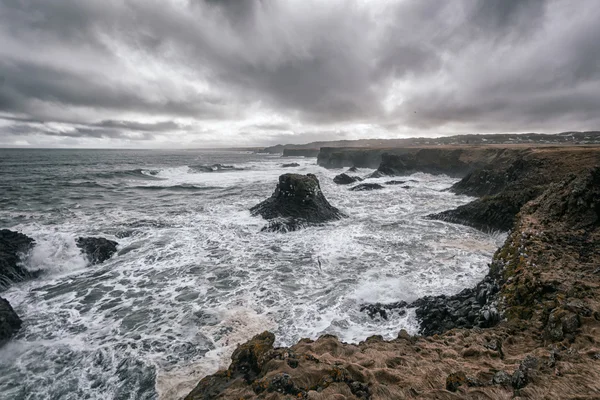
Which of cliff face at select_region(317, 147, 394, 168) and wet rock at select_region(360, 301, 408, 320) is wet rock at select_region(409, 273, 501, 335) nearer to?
wet rock at select_region(360, 301, 408, 320)

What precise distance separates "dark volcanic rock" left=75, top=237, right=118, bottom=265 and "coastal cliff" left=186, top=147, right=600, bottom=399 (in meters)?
12.5

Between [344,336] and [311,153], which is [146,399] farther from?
[311,153]

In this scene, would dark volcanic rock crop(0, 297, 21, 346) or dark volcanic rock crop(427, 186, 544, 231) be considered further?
dark volcanic rock crop(427, 186, 544, 231)

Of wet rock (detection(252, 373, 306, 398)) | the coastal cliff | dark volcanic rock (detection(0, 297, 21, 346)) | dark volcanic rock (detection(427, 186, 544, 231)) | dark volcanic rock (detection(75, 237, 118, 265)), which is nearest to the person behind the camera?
the coastal cliff

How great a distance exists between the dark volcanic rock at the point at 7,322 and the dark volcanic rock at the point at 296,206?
13.0 meters

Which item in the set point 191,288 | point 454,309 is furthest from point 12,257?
point 454,309

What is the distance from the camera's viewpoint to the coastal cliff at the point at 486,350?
4.37 m

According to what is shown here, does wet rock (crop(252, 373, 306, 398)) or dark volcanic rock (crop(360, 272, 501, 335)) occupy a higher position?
wet rock (crop(252, 373, 306, 398))

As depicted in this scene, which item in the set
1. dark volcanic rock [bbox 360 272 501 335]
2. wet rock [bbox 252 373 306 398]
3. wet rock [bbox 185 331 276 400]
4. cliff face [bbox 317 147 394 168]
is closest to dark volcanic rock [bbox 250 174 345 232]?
dark volcanic rock [bbox 360 272 501 335]

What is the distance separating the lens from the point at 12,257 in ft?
42.2

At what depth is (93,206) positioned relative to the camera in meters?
26.9

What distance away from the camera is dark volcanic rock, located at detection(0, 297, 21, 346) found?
8.37 metres

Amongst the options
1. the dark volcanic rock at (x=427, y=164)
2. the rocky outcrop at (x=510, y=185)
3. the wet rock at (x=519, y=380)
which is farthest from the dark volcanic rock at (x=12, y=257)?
the dark volcanic rock at (x=427, y=164)

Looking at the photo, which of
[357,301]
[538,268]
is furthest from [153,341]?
[538,268]
